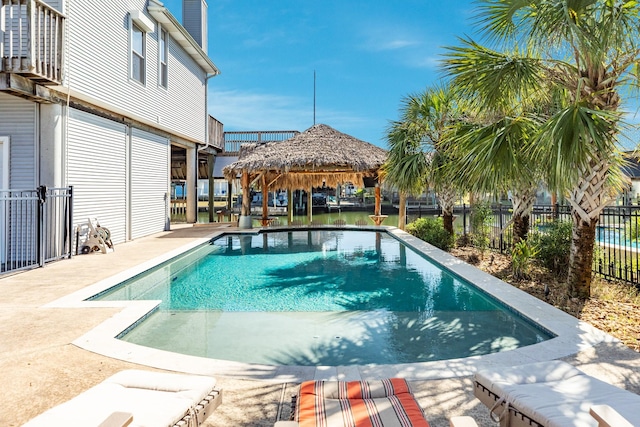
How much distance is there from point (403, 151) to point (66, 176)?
30.0ft

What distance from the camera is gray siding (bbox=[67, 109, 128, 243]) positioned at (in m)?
9.29

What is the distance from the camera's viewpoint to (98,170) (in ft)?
33.7

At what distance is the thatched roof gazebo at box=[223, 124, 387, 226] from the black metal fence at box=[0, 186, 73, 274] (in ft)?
26.4

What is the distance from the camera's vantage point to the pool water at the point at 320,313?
4477 millimetres

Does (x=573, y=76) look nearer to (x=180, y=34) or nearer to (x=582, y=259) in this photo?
(x=582, y=259)

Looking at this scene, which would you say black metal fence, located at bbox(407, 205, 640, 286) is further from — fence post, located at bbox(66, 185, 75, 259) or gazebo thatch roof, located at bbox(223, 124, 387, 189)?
fence post, located at bbox(66, 185, 75, 259)

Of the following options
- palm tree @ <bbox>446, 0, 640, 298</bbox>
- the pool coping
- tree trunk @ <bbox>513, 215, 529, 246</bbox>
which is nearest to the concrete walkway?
the pool coping

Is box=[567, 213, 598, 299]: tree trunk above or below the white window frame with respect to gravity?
below

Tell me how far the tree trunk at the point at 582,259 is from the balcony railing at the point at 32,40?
962 centimetres

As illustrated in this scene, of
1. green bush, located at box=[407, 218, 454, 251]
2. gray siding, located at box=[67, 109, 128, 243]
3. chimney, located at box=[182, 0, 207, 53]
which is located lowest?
green bush, located at box=[407, 218, 454, 251]

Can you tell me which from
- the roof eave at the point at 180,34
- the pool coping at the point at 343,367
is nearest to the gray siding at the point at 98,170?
the roof eave at the point at 180,34

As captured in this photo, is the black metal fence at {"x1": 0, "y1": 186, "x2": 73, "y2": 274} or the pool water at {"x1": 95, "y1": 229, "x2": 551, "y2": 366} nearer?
the pool water at {"x1": 95, "y1": 229, "x2": 551, "y2": 366}

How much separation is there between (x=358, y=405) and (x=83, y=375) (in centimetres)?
247

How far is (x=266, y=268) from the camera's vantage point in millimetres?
9242
